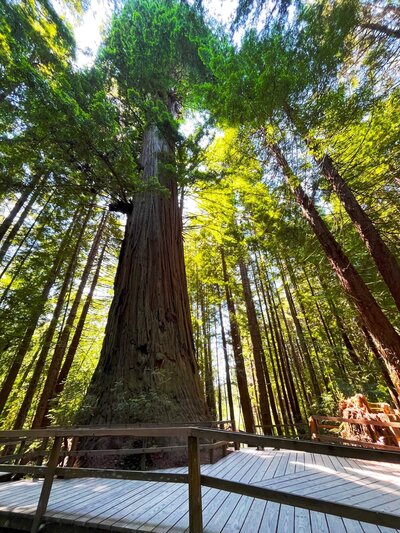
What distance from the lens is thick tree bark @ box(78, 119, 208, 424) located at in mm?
3445

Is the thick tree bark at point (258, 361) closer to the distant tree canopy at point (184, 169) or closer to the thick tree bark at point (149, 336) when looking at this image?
the distant tree canopy at point (184, 169)

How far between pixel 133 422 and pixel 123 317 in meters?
1.64

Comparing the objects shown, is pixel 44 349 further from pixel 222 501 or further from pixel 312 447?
pixel 312 447

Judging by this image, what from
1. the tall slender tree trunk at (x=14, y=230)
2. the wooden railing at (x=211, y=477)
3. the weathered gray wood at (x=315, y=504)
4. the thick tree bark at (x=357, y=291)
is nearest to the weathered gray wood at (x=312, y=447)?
the wooden railing at (x=211, y=477)

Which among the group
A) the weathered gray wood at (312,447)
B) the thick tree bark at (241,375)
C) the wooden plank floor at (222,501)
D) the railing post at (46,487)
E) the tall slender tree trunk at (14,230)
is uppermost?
the tall slender tree trunk at (14,230)

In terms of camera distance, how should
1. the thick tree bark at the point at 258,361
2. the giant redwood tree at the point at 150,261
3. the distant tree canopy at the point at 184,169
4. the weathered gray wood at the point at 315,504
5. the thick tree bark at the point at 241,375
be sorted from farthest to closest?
the thick tree bark at the point at 241,375 < the thick tree bark at the point at 258,361 < the distant tree canopy at the point at 184,169 < the giant redwood tree at the point at 150,261 < the weathered gray wood at the point at 315,504

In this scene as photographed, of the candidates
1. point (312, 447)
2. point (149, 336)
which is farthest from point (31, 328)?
point (312, 447)

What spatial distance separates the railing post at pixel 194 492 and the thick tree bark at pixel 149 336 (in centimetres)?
183

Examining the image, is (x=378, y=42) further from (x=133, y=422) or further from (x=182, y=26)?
A: (x=133, y=422)

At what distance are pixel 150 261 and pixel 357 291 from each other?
3.77 m

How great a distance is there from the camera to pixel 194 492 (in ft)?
5.16

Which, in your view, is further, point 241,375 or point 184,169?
point 241,375

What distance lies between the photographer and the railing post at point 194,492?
1.51 metres

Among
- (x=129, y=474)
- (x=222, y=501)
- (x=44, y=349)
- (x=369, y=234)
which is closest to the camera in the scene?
(x=129, y=474)
